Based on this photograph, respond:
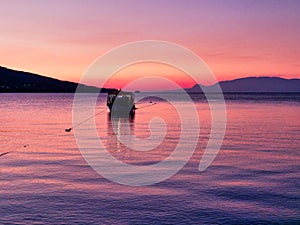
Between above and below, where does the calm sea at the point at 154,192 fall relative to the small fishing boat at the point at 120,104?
below

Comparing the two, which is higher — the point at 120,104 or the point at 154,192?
the point at 120,104

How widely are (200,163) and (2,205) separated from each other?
15752 mm

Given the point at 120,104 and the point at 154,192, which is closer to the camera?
the point at 154,192

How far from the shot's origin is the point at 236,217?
1717 cm

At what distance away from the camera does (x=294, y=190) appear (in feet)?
71.5

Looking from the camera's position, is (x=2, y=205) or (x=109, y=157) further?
(x=109, y=157)

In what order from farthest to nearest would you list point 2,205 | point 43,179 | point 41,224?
point 43,179 → point 2,205 → point 41,224

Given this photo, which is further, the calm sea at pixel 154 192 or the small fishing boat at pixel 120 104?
the small fishing boat at pixel 120 104

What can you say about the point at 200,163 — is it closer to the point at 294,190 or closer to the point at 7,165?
the point at 294,190

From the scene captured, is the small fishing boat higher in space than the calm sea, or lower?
higher

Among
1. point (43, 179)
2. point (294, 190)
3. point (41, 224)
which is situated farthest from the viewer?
point (43, 179)

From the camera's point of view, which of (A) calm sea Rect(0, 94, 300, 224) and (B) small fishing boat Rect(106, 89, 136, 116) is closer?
(A) calm sea Rect(0, 94, 300, 224)

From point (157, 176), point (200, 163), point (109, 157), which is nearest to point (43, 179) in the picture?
point (157, 176)

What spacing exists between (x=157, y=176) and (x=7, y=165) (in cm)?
1141
